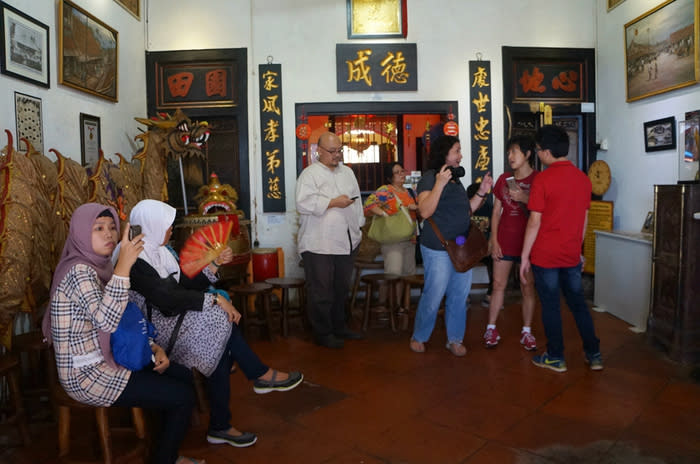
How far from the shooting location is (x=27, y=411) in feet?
9.05

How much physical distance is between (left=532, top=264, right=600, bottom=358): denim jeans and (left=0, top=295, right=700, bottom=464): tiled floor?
0.68 feet

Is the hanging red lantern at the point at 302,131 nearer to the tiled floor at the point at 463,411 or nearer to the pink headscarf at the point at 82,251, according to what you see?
the tiled floor at the point at 463,411

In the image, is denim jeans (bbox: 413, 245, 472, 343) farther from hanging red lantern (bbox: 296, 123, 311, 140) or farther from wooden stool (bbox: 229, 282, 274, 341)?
hanging red lantern (bbox: 296, 123, 311, 140)

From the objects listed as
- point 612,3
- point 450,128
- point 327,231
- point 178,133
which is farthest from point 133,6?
point 612,3

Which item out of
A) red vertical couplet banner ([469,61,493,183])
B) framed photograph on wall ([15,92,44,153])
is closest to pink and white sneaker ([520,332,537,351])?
red vertical couplet banner ([469,61,493,183])

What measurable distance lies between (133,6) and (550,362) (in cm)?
487

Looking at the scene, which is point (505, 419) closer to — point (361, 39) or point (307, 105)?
point (307, 105)

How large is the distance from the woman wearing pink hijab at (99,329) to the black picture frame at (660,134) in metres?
4.44

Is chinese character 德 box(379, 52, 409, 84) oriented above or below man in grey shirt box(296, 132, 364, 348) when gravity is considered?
above

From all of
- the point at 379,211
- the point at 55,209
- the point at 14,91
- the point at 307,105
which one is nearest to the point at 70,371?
the point at 55,209

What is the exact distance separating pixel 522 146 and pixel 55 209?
9.80ft

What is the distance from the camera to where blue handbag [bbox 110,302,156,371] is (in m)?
1.96

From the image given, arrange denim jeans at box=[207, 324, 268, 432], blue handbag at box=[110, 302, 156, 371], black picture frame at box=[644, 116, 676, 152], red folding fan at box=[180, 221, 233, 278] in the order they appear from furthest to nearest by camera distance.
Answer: black picture frame at box=[644, 116, 676, 152] < red folding fan at box=[180, 221, 233, 278] < denim jeans at box=[207, 324, 268, 432] < blue handbag at box=[110, 302, 156, 371]

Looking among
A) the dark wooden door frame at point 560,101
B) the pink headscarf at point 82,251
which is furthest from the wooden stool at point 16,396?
the dark wooden door frame at point 560,101
